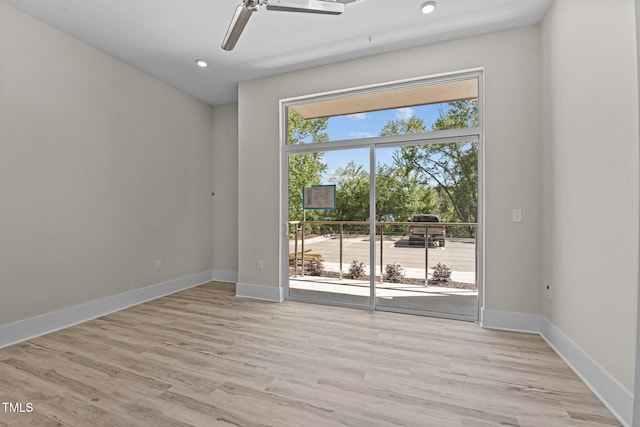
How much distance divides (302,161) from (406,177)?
4.33 feet

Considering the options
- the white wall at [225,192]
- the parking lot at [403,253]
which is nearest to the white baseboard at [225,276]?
the white wall at [225,192]

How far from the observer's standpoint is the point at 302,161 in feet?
12.3

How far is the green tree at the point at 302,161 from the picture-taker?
3.66 metres

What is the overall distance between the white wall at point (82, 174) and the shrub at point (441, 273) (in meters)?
3.50

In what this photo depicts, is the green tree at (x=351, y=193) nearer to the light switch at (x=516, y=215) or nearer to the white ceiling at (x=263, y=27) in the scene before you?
the white ceiling at (x=263, y=27)

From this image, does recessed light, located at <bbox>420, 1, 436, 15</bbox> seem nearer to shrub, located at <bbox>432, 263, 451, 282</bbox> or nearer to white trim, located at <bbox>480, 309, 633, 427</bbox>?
shrub, located at <bbox>432, 263, 451, 282</bbox>

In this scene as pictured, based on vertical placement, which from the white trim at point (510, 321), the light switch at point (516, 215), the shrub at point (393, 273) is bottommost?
the white trim at point (510, 321)

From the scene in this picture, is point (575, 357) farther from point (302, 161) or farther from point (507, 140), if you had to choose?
point (302, 161)

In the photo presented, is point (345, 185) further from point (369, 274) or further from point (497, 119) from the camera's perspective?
point (497, 119)

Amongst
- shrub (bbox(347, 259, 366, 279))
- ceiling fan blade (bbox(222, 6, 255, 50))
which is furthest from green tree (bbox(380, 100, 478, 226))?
ceiling fan blade (bbox(222, 6, 255, 50))

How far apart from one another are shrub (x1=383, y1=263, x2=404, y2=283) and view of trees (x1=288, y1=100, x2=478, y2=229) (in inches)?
22.5

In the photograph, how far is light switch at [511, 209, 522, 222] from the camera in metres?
2.76

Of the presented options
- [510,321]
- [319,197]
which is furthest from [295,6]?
[510,321]

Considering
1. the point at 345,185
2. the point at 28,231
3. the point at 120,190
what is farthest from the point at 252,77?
the point at 28,231
